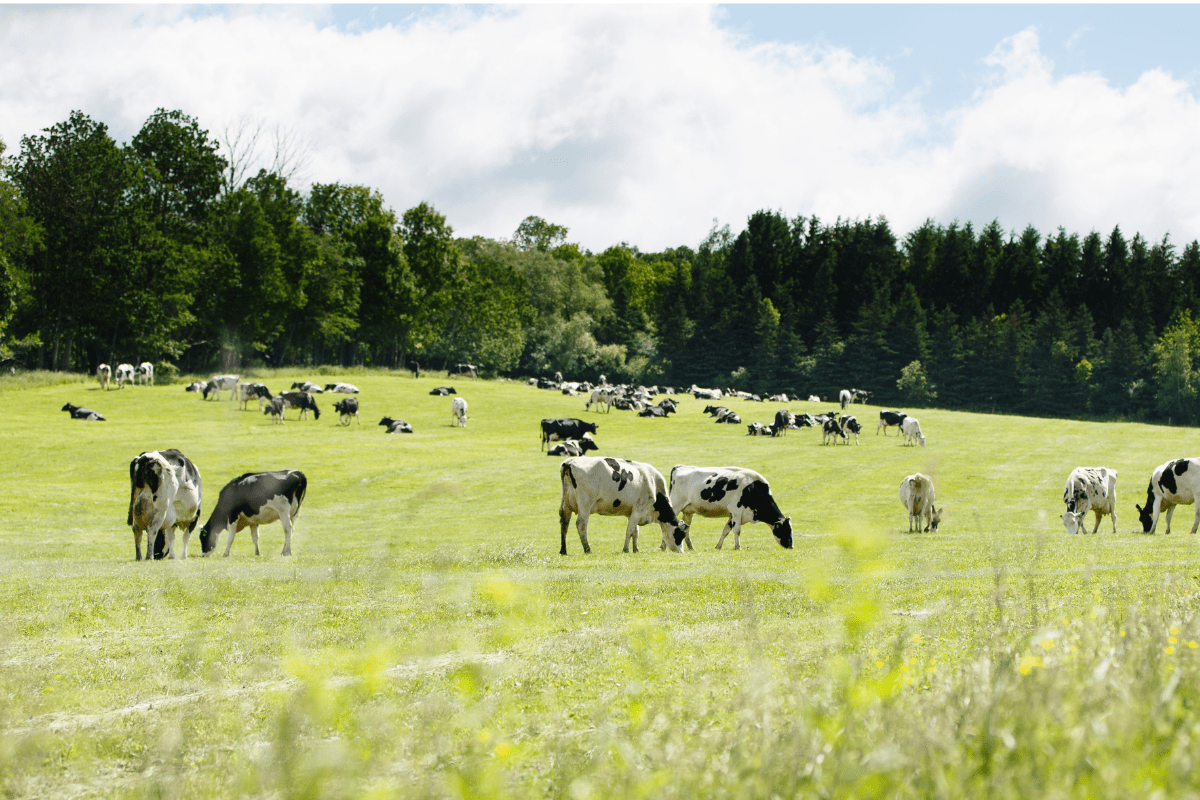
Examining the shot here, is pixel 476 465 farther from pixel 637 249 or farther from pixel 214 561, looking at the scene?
pixel 637 249

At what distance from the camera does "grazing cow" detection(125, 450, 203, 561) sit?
16.5 meters

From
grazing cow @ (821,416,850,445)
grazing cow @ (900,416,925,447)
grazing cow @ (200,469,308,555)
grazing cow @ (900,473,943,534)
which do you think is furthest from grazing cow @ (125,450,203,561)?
grazing cow @ (900,416,925,447)

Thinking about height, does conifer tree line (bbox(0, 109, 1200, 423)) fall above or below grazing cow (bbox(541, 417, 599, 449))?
above

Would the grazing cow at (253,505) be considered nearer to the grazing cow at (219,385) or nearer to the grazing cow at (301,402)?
the grazing cow at (301,402)

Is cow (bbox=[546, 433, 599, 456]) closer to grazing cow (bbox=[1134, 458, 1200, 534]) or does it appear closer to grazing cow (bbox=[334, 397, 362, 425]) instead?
grazing cow (bbox=[334, 397, 362, 425])

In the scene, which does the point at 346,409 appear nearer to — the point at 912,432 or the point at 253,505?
the point at 253,505

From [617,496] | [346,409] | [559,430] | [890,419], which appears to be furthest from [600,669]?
[890,419]

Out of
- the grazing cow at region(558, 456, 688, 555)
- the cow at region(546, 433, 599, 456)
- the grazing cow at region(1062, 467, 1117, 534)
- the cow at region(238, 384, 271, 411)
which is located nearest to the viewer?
the grazing cow at region(558, 456, 688, 555)

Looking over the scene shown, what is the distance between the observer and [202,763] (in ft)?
14.6

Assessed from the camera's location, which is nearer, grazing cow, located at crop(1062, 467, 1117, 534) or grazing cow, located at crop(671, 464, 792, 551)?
grazing cow, located at crop(671, 464, 792, 551)

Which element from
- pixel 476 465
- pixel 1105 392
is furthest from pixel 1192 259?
pixel 476 465

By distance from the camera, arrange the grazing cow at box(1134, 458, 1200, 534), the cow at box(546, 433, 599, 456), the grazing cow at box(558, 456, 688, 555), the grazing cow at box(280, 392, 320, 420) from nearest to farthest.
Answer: the grazing cow at box(558, 456, 688, 555) → the grazing cow at box(1134, 458, 1200, 534) → the cow at box(546, 433, 599, 456) → the grazing cow at box(280, 392, 320, 420)

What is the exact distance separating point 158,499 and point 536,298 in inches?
4085

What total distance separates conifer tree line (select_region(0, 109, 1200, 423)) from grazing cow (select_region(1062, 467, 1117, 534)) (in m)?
59.8
